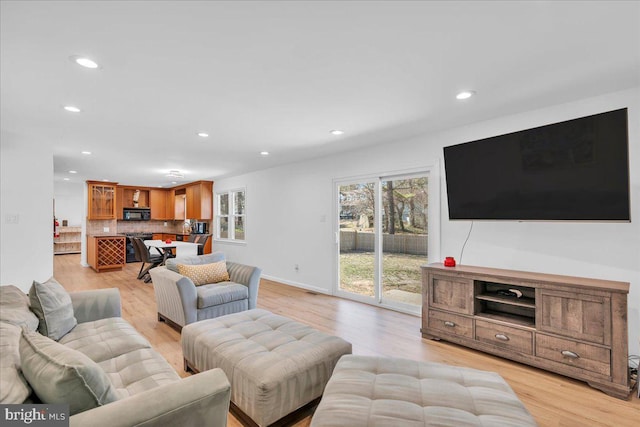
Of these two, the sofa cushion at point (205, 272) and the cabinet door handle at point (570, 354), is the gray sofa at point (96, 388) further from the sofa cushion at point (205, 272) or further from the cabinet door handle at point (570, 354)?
the cabinet door handle at point (570, 354)

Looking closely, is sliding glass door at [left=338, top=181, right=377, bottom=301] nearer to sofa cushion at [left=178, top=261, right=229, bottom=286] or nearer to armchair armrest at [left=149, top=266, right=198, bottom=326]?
sofa cushion at [left=178, top=261, right=229, bottom=286]

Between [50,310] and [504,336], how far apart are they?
361cm

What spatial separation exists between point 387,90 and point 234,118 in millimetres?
1687

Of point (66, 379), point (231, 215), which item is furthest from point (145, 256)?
point (66, 379)

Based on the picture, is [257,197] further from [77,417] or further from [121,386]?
[77,417]

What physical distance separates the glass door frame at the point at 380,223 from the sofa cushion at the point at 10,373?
3706 millimetres

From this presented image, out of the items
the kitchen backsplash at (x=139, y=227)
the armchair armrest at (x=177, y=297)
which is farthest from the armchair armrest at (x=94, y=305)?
the kitchen backsplash at (x=139, y=227)

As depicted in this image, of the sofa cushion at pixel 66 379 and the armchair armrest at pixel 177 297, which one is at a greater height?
the sofa cushion at pixel 66 379

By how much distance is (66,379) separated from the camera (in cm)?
103

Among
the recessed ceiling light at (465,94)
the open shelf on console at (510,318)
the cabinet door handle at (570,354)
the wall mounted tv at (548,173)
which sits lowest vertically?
the cabinet door handle at (570,354)

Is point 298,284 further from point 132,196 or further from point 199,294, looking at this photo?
point 132,196

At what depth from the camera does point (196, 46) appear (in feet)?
6.49

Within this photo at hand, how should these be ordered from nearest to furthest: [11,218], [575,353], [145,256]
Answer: [575,353] → [11,218] → [145,256]

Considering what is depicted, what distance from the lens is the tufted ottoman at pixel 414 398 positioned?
132 cm
